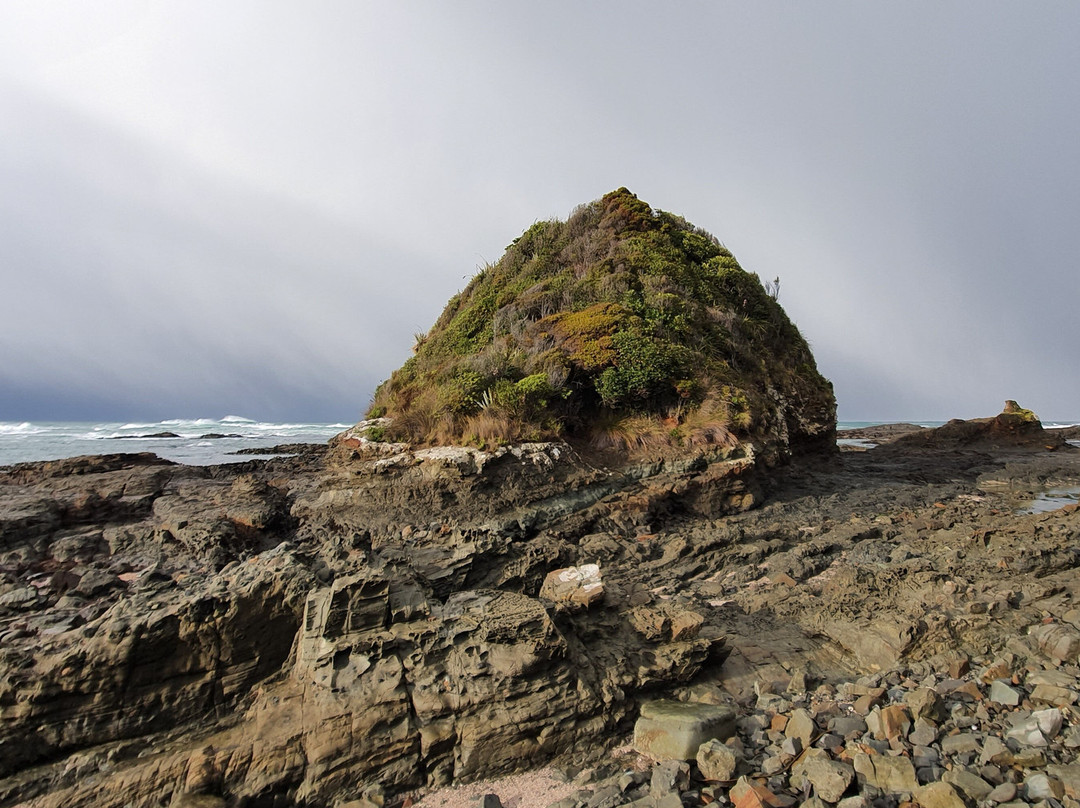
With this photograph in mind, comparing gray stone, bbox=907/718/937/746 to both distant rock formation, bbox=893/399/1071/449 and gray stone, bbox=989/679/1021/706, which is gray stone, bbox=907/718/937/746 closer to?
gray stone, bbox=989/679/1021/706

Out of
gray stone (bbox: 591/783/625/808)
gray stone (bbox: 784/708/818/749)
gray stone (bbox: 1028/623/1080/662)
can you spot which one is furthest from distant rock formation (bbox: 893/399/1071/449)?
gray stone (bbox: 591/783/625/808)

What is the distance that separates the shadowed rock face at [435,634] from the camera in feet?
12.6

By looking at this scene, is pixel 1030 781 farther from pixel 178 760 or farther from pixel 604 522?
pixel 604 522

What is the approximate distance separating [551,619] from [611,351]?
8.88 meters

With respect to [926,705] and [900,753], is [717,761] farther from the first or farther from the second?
[926,705]

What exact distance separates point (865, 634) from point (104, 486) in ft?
51.9

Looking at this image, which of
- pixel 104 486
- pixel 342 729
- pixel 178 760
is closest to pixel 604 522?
pixel 342 729

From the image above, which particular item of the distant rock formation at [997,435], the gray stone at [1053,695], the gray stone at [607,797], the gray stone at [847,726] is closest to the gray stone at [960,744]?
the gray stone at [847,726]

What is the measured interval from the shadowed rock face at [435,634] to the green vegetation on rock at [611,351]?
→ 263 cm

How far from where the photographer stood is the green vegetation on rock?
1184cm

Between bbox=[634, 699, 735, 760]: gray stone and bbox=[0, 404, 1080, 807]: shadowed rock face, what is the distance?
0.24 m

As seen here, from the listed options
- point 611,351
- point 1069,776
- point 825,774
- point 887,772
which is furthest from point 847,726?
point 611,351

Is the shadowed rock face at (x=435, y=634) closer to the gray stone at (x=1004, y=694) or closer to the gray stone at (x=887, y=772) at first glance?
the gray stone at (x=1004, y=694)

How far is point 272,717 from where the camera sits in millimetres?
4066
